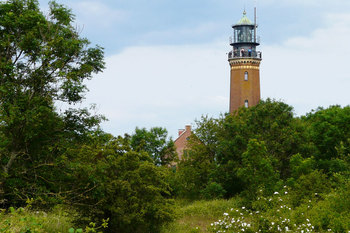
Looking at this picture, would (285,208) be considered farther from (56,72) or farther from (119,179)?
(56,72)

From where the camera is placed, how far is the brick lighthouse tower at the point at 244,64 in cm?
6881

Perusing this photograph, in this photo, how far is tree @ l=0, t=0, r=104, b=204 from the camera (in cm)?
2031

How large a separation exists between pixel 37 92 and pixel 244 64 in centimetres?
5023

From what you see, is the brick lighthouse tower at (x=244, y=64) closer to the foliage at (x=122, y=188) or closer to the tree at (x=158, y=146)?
the tree at (x=158, y=146)

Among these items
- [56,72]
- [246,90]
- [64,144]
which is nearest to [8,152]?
[64,144]

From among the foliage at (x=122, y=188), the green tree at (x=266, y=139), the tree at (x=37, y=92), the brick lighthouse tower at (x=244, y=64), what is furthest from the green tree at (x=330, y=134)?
the brick lighthouse tower at (x=244, y=64)

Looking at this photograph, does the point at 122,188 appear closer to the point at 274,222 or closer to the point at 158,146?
the point at 274,222

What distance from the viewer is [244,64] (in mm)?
69000

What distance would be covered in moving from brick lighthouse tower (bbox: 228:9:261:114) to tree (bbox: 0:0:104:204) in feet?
158

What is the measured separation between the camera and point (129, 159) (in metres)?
24.2

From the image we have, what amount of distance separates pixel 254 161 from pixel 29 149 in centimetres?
1613

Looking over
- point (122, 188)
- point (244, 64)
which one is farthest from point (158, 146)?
point (122, 188)

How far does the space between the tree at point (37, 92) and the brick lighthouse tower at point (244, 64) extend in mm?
48082

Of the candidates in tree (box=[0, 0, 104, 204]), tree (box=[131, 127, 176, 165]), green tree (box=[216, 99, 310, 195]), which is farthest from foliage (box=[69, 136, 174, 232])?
tree (box=[131, 127, 176, 165])
